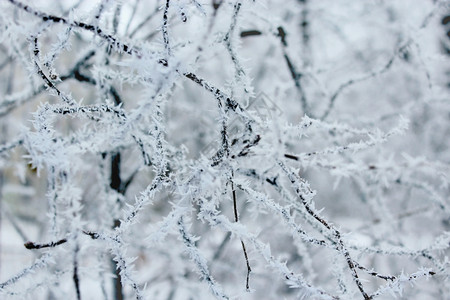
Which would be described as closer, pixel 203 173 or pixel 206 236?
pixel 203 173

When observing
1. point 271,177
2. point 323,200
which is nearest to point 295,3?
point 271,177

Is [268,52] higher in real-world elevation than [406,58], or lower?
higher

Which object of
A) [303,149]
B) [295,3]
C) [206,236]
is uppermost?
[295,3]

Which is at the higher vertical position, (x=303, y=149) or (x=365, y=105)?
(x=365, y=105)

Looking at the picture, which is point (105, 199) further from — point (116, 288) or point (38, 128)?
point (38, 128)

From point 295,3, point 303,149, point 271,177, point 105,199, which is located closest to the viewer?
point 271,177

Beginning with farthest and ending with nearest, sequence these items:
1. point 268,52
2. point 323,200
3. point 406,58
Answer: point 323,200
point 268,52
point 406,58

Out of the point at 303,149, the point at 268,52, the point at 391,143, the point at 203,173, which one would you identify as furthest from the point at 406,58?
the point at 391,143

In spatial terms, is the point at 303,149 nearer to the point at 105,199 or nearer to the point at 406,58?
the point at 406,58

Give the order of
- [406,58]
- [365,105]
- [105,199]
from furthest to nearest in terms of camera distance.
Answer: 1. [365,105]
2. [406,58]
3. [105,199]
